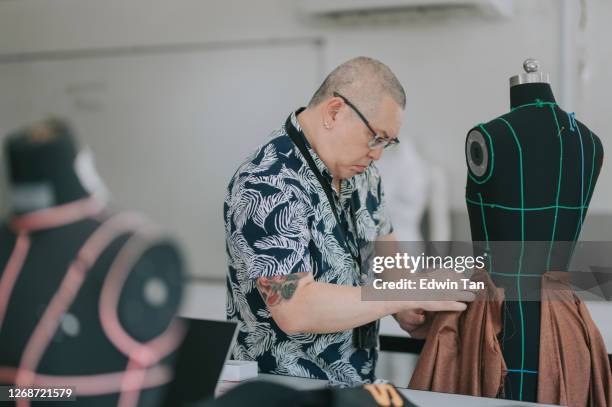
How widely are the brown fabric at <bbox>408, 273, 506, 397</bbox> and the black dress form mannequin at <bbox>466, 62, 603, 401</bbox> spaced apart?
35 millimetres

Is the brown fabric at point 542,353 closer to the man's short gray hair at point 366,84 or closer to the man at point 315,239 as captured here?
the man at point 315,239

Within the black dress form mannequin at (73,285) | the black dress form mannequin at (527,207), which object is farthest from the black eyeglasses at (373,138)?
the black dress form mannequin at (73,285)

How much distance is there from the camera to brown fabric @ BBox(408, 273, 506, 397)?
1919 mm

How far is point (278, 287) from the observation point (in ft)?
6.08

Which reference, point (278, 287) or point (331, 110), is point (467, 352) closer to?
point (278, 287)

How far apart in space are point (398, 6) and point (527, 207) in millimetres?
2740

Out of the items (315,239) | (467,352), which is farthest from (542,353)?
(315,239)

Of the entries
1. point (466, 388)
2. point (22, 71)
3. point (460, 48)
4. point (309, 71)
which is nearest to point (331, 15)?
point (309, 71)

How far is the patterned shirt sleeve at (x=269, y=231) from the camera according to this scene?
1.87 m

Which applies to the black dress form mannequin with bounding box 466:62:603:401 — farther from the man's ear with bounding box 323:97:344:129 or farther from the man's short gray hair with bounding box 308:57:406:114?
the man's ear with bounding box 323:97:344:129

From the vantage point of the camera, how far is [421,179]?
15.0ft

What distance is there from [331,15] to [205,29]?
43.1 inches

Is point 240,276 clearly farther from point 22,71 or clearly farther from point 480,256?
point 22,71

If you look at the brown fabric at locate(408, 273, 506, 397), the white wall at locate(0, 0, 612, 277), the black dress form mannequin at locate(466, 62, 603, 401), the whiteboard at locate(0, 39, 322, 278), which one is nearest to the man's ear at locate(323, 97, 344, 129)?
the black dress form mannequin at locate(466, 62, 603, 401)
